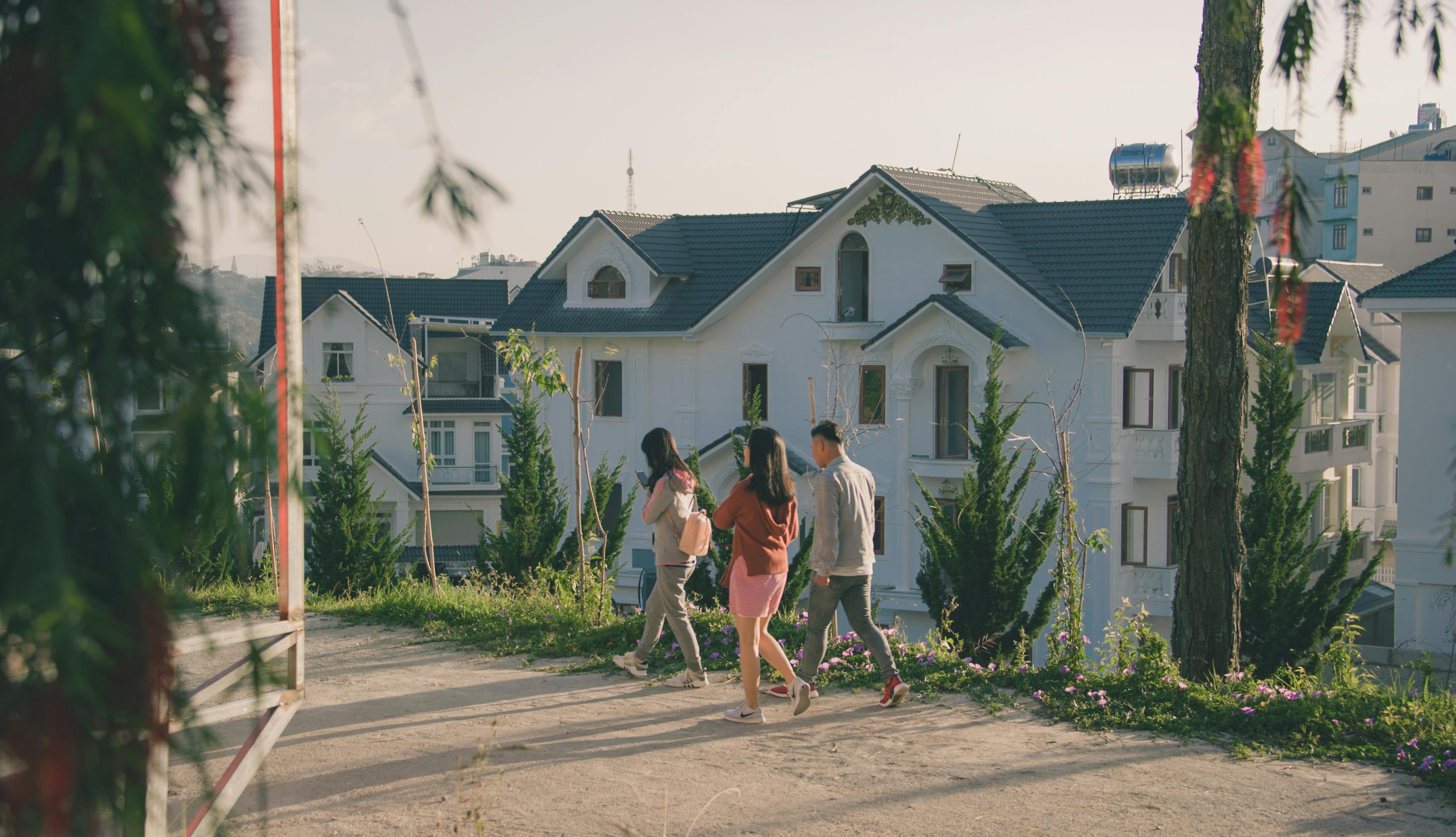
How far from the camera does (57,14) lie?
1.46m

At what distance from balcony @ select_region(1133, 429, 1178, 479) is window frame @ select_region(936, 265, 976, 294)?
4712 millimetres

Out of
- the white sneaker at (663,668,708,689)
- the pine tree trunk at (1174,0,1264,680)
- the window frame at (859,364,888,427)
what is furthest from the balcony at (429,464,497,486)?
the pine tree trunk at (1174,0,1264,680)

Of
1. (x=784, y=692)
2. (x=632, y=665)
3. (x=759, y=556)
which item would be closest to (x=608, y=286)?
(x=632, y=665)

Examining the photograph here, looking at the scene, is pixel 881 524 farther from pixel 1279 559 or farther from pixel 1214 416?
pixel 1214 416

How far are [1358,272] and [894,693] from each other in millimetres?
42902

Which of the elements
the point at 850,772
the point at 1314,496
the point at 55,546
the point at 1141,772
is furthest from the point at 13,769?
the point at 1314,496

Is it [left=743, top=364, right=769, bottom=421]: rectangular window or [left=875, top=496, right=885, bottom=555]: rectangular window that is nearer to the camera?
[left=875, top=496, right=885, bottom=555]: rectangular window

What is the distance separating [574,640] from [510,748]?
2880 mm

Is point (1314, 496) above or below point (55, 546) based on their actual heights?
below

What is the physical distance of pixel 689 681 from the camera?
806 cm

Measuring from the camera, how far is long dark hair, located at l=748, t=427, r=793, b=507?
719 centimetres

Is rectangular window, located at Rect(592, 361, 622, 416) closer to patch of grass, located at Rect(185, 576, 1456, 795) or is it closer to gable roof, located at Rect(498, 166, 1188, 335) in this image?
gable roof, located at Rect(498, 166, 1188, 335)

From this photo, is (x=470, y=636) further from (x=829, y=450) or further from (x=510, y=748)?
(x=829, y=450)

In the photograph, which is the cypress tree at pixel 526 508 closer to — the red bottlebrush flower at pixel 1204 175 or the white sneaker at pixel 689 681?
the white sneaker at pixel 689 681
